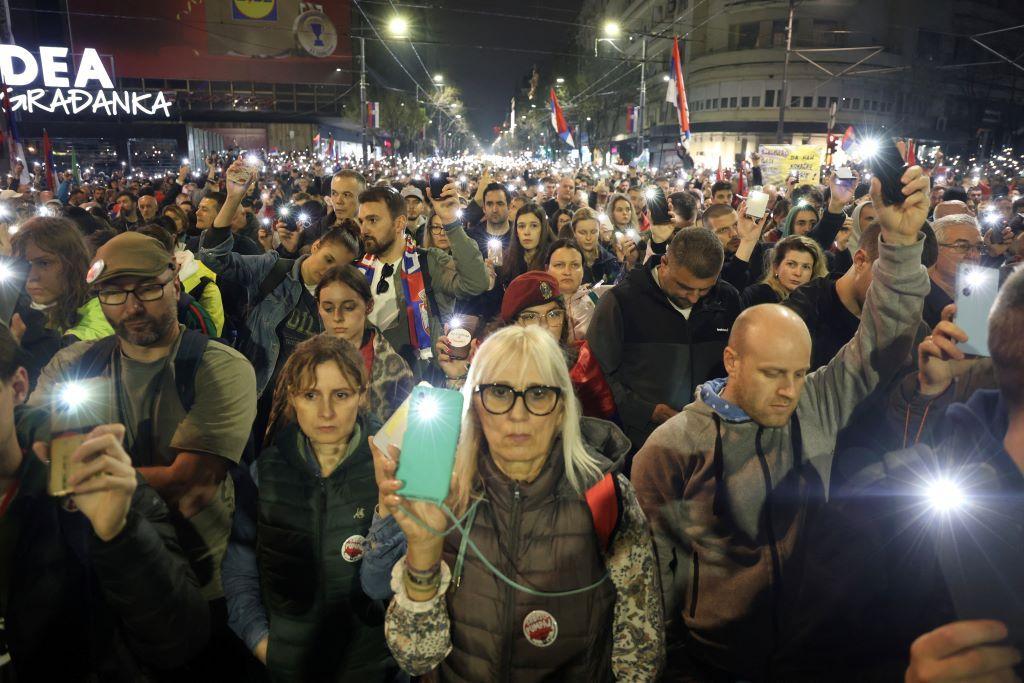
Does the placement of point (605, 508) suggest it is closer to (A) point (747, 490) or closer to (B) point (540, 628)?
(B) point (540, 628)

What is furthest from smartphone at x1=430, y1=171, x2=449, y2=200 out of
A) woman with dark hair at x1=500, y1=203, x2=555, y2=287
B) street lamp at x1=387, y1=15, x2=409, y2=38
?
street lamp at x1=387, y1=15, x2=409, y2=38

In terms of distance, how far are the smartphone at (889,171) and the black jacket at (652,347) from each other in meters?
1.72

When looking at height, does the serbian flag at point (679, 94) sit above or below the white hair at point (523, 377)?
above

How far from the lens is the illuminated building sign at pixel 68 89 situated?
3069 centimetres

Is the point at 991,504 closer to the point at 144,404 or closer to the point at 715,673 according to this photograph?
the point at 715,673

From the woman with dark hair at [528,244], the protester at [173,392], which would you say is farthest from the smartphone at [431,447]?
the woman with dark hair at [528,244]

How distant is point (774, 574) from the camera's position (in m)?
2.44

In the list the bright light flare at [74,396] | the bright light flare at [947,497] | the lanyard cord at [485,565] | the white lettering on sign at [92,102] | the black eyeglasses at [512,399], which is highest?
the white lettering on sign at [92,102]

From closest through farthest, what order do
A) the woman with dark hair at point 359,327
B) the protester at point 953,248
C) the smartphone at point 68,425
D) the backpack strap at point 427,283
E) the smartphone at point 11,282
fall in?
1. the smartphone at point 68,425
2. the woman with dark hair at point 359,327
3. the smartphone at point 11,282
4. the protester at point 953,248
5. the backpack strap at point 427,283

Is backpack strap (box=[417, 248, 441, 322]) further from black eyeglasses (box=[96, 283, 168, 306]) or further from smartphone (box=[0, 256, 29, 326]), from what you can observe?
smartphone (box=[0, 256, 29, 326])

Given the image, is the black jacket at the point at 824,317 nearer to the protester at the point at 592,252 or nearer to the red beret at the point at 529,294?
the red beret at the point at 529,294

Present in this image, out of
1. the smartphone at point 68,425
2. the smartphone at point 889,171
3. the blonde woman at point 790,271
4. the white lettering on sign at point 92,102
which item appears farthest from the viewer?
the white lettering on sign at point 92,102

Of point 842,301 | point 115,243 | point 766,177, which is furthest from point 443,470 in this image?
point 766,177

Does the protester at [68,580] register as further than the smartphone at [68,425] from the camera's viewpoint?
Yes
